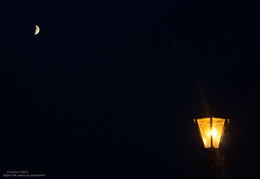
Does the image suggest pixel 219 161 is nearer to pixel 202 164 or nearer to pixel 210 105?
pixel 202 164

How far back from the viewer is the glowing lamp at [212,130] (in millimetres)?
8555

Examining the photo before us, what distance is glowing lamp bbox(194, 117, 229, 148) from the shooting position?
855 centimetres

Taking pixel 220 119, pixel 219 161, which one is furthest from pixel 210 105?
pixel 219 161

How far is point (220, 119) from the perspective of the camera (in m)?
8.69

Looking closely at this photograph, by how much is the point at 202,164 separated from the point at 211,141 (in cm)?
61

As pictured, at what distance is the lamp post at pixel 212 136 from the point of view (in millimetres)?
8445

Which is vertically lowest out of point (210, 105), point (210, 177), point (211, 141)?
point (210, 177)

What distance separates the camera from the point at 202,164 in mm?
8695

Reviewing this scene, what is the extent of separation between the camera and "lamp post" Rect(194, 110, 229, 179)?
27.7 feet

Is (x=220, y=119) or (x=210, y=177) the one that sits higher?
(x=220, y=119)

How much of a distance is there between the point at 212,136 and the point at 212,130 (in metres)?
0.14

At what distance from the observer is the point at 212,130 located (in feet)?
28.2

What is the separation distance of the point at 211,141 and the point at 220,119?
0.57 metres

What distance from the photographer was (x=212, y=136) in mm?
8570
